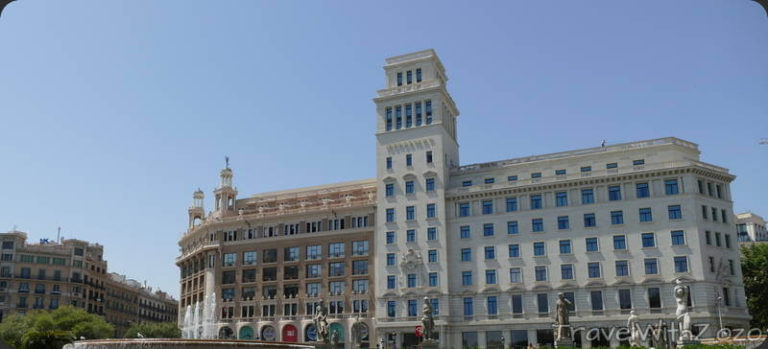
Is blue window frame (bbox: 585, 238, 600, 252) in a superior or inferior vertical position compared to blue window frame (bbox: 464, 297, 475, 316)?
superior

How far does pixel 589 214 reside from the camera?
71000 millimetres

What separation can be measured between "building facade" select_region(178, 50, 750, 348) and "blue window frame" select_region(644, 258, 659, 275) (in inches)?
5.2

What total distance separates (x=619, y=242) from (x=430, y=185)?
21.2 m

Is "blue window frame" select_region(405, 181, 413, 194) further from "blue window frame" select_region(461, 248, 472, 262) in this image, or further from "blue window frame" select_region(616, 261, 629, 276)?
"blue window frame" select_region(616, 261, 629, 276)

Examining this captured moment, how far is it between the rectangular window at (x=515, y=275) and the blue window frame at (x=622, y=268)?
31.7 feet

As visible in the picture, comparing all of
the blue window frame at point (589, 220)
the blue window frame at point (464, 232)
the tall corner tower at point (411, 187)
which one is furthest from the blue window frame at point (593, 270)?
the tall corner tower at point (411, 187)

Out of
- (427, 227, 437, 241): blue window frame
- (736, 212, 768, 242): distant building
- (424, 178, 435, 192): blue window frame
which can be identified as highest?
(736, 212, 768, 242): distant building

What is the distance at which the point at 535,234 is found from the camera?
7275 cm

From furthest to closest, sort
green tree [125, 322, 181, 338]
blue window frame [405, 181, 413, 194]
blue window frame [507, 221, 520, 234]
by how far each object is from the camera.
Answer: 1. green tree [125, 322, 181, 338]
2. blue window frame [405, 181, 413, 194]
3. blue window frame [507, 221, 520, 234]

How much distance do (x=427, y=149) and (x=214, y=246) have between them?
31.6m

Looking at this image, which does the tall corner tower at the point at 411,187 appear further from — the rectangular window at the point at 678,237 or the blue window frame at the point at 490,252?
the rectangular window at the point at 678,237

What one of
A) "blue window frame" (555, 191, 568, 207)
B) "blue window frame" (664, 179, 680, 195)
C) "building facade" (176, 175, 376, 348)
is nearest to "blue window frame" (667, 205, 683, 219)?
"blue window frame" (664, 179, 680, 195)

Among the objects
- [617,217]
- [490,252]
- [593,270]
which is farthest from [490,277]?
[617,217]

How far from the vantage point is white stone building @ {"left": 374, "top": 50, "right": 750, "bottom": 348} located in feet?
220
